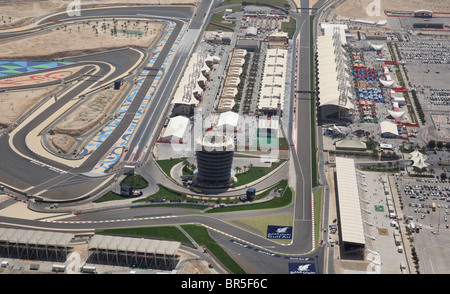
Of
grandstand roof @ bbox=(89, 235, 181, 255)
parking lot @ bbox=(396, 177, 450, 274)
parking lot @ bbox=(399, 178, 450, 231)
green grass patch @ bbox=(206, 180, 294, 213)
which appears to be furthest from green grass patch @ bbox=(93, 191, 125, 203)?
parking lot @ bbox=(399, 178, 450, 231)

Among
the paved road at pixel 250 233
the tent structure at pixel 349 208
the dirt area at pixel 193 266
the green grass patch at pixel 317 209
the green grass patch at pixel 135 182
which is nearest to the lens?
the dirt area at pixel 193 266

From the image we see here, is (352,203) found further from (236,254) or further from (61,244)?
(61,244)

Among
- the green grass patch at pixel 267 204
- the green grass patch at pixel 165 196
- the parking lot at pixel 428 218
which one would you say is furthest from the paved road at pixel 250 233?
the parking lot at pixel 428 218

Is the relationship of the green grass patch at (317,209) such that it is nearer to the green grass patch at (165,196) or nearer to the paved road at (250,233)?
the paved road at (250,233)

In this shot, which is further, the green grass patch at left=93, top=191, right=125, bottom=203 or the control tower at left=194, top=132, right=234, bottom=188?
the green grass patch at left=93, top=191, right=125, bottom=203

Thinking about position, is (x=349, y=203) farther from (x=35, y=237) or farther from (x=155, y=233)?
(x=35, y=237)

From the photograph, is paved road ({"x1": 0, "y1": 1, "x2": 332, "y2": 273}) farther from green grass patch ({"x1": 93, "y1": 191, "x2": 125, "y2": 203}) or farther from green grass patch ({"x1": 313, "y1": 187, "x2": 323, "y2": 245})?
green grass patch ({"x1": 93, "y1": 191, "x2": 125, "y2": 203})

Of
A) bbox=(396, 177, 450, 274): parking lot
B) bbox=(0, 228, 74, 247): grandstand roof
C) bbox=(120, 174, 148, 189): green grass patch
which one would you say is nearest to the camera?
bbox=(0, 228, 74, 247): grandstand roof
